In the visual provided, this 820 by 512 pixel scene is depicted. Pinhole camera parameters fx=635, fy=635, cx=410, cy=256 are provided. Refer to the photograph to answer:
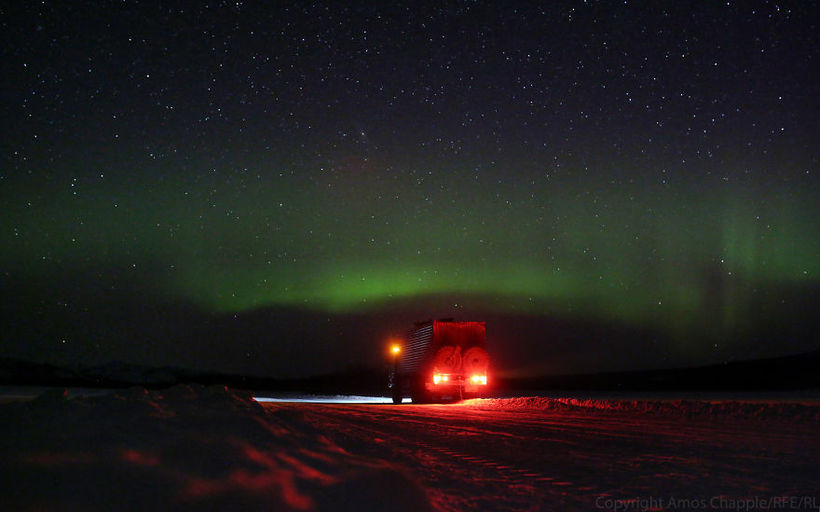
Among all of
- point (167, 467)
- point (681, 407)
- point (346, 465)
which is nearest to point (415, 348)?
point (681, 407)

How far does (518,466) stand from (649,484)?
1983 mm

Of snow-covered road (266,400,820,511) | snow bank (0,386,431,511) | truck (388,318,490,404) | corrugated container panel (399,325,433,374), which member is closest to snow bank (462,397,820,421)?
snow-covered road (266,400,820,511)

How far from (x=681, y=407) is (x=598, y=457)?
10666 mm

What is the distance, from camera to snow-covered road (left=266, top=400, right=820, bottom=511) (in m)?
6.66

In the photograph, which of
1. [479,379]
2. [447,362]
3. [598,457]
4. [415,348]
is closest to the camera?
[598,457]

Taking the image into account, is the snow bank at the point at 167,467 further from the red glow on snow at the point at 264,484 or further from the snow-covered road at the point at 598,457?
the snow-covered road at the point at 598,457

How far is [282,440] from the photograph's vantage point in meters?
7.90

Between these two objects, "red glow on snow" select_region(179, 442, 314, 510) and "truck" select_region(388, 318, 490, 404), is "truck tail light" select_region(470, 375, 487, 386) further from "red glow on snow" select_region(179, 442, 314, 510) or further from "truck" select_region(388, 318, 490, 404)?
"red glow on snow" select_region(179, 442, 314, 510)

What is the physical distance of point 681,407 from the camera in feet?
61.2

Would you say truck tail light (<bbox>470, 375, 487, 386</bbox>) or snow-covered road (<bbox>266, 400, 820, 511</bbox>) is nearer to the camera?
snow-covered road (<bbox>266, 400, 820, 511</bbox>)

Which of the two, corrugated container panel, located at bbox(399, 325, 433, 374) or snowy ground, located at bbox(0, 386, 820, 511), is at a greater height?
corrugated container panel, located at bbox(399, 325, 433, 374)

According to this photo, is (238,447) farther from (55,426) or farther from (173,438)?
(55,426)

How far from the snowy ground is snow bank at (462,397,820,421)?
3.26 metres

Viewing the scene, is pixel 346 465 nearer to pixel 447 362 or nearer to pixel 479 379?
pixel 447 362
